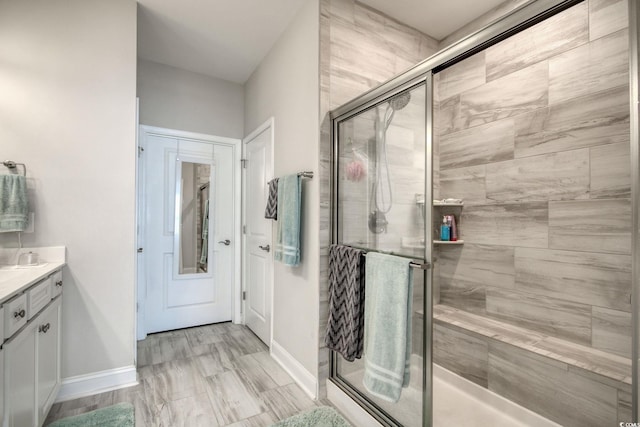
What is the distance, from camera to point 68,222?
2.05 m

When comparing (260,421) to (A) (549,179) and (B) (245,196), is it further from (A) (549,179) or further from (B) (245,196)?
(A) (549,179)

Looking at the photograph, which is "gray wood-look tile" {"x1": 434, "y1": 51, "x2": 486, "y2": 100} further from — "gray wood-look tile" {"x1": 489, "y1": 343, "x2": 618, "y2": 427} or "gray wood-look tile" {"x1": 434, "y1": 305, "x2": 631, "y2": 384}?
"gray wood-look tile" {"x1": 489, "y1": 343, "x2": 618, "y2": 427}

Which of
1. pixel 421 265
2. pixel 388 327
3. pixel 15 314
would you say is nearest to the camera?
pixel 15 314

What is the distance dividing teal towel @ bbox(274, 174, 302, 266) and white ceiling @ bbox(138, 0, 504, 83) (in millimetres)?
1343

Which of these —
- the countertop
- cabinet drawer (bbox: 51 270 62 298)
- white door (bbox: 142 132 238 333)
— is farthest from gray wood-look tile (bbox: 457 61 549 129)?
cabinet drawer (bbox: 51 270 62 298)

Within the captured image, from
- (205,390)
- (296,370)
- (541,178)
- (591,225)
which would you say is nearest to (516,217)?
(541,178)

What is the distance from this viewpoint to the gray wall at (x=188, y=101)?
3.11 m

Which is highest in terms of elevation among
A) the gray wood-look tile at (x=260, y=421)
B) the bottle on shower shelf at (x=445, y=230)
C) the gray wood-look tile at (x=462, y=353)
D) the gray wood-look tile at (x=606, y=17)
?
the gray wood-look tile at (x=606, y=17)

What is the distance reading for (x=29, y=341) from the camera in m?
1.41

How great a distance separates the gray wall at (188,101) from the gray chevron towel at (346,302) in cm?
230

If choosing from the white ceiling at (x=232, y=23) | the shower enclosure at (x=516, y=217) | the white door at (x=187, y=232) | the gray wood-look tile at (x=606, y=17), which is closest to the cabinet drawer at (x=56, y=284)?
the white door at (x=187, y=232)

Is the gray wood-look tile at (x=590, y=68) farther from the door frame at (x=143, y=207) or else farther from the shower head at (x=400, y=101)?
the door frame at (x=143, y=207)

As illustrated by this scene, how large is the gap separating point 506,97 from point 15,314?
10.3 ft

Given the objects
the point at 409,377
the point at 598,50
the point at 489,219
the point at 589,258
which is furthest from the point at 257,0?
the point at 589,258
